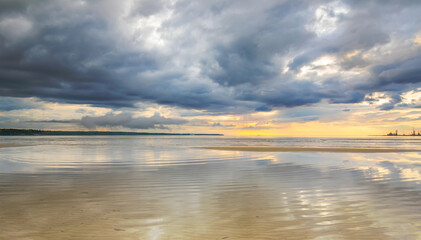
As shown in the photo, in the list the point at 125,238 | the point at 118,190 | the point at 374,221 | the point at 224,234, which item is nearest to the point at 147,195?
the point at 118,190

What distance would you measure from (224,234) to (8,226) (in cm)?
523

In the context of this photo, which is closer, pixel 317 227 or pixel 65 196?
pixel 317 227

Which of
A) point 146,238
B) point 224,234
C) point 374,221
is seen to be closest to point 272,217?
point 224,234

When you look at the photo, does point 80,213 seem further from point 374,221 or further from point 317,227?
point 374,221

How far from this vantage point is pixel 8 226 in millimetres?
5855

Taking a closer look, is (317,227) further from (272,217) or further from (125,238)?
(125,238)

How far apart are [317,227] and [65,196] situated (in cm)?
855

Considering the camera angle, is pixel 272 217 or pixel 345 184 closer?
pixel 272 217

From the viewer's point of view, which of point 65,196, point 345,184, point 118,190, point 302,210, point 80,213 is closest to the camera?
point 80,213

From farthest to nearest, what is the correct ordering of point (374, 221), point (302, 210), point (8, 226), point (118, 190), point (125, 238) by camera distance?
1. point (118, 190)
2. point (302, 210)
3. point (374, 221)
4. point (8, 226)
5. point (125, 238)

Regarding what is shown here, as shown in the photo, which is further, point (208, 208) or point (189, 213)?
point (208, 208)

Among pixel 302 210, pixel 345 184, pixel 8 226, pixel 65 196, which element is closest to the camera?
pixel 8 226

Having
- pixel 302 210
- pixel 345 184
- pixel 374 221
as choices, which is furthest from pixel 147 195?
pixel 345 184

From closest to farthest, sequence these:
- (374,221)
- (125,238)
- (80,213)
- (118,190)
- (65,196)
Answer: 1. (125,238)
2. (374,221)
3. (80,213)
4. (65,196)
5. (118,190)
